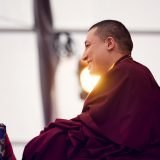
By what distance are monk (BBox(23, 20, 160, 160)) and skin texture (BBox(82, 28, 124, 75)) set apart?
0.06 meters

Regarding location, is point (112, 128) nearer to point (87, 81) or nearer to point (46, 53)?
point (87, 81)

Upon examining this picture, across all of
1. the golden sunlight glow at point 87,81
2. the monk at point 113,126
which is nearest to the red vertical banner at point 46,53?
the golden sunlight glow at point 87,81

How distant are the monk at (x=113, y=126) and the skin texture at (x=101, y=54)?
2.5 inches

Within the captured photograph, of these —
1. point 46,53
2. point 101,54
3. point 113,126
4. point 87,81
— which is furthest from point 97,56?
point 46,53

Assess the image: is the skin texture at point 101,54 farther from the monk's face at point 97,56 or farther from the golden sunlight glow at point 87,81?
the golden sunlight glow at point 87,81

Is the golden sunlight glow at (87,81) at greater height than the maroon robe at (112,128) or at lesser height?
lesser

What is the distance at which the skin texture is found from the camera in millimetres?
2131

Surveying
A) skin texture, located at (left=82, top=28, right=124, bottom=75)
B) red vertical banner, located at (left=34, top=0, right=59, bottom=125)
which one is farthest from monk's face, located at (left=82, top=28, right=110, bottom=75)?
red vertical banner, located at (left=34, top=0, right=59, bottom=125)

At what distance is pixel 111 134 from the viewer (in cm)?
196

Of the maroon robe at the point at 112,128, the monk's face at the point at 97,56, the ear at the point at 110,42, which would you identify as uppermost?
the ear at the point at 110,42

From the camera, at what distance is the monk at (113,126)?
6.41ft

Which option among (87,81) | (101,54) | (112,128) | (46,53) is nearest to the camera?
(112,128)

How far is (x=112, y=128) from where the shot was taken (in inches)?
77.6

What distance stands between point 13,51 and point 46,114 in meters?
0.46
